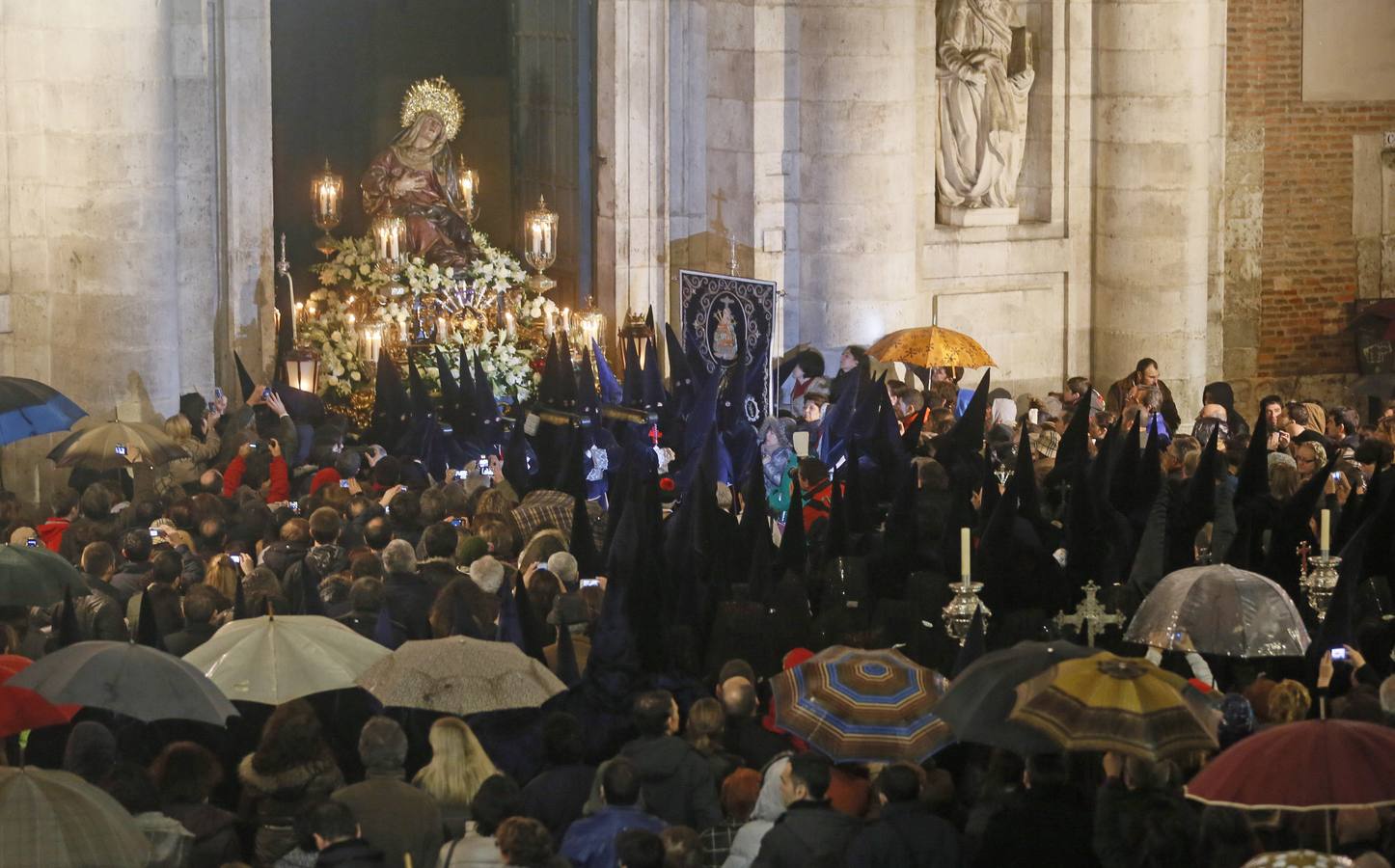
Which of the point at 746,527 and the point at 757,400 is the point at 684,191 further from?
the point at 746,527

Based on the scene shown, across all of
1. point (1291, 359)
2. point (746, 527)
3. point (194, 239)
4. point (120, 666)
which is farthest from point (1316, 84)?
point (120, 666)

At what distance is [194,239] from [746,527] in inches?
301

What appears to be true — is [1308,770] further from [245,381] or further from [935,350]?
[245,381]

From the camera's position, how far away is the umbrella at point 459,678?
9.44 metres

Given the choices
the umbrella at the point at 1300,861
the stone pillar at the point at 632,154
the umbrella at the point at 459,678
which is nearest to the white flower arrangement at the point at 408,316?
the stone pillar at the point at 632,154

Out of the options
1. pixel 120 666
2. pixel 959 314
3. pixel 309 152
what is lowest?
pixel 120 666

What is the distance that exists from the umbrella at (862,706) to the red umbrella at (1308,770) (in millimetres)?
1403

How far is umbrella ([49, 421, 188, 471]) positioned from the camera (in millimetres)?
14555

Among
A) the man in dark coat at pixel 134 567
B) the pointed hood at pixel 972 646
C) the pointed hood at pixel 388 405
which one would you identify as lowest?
the pointed hood at pixel 972 646

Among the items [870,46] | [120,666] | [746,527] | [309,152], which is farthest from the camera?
[309,152]

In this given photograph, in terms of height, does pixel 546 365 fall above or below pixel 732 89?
below

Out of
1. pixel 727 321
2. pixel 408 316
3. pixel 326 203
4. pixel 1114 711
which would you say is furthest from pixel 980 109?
pixel 1114 711

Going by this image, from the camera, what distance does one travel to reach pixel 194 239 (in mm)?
18234

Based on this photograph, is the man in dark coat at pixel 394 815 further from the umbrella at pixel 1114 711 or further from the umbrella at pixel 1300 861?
the umbrella at pixel 1300 861
